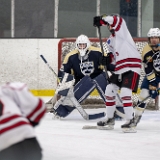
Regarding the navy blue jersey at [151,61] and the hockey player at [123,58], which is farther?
the navy blue jersey at [151,61]

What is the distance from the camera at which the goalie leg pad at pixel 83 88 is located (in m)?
5.51

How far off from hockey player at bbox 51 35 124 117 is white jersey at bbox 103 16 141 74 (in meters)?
1.03

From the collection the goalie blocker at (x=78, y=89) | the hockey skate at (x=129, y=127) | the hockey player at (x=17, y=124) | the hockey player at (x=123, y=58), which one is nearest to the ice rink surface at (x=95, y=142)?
the hockey skate at (x=129, y=127)

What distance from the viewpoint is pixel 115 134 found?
4426mm

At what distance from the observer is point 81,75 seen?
5.69 meters

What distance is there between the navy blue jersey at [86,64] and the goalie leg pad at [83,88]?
0.49 feet

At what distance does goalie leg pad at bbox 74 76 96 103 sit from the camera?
551cm

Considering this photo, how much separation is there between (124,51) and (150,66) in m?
0.46

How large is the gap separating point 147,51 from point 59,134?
→ 3.19 feet

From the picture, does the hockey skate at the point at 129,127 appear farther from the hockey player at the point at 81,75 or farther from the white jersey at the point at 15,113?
the white jersey at the point at 15,113

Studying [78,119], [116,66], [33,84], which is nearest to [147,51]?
[116,66]

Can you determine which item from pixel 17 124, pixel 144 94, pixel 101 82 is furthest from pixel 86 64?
pixel 17 124

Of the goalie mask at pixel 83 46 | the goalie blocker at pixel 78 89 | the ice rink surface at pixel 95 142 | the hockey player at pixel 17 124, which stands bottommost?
the ice rink surface at pixel 95 142

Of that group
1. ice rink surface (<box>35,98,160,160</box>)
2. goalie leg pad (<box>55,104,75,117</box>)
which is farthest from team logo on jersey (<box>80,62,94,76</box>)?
ice rink surface (<box>35,98,160,160</box>)
